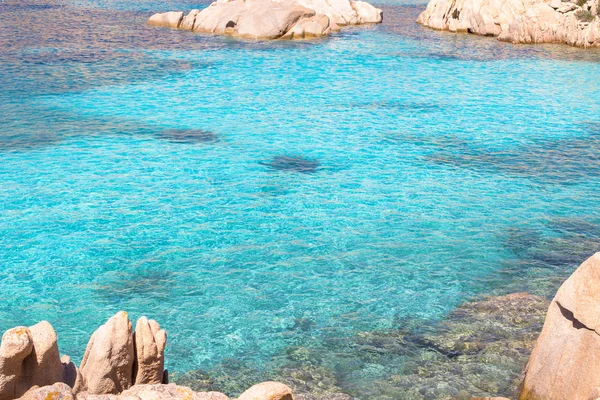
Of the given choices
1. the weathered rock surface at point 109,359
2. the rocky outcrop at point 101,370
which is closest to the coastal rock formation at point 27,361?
the rocky outcrop at point 101,370

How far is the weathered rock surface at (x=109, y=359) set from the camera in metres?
8.38

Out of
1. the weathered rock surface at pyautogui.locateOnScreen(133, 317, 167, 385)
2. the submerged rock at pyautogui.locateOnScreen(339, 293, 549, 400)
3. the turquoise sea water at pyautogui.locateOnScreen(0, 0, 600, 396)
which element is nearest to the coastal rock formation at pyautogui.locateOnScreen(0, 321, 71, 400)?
the weathered rock surface at pyautogui.locateOnScreen(133, 317, 167, 385)

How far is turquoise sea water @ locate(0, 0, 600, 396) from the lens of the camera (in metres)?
13.9

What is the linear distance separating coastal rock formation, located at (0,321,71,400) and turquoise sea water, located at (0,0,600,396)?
4.08 metres

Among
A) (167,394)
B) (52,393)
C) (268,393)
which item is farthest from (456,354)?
(52,393)

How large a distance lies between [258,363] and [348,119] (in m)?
16.3

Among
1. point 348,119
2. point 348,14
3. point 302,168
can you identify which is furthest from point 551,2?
point 302,168

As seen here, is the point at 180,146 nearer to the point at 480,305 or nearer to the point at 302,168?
the point at 302,168

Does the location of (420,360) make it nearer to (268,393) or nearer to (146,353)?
(268,393)

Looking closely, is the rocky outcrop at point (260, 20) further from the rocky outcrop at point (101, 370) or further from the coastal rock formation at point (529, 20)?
the rocky outcrop at point (101, 370)

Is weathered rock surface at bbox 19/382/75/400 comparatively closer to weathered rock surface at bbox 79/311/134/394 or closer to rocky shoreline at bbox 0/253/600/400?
rocky shoreline at bbox 0/253/600/400

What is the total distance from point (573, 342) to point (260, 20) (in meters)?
39.3

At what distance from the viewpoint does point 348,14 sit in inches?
2095

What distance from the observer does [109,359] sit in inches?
331
